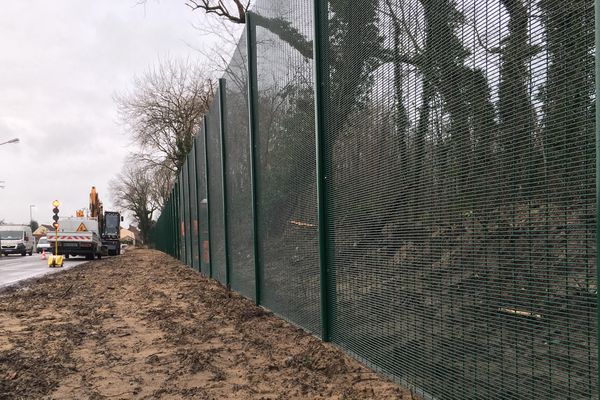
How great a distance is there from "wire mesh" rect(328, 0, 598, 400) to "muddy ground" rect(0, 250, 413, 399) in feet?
1.23

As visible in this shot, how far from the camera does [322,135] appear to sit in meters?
4.25

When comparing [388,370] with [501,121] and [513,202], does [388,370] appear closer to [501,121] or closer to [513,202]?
[513,202]

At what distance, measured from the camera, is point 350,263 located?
3721 millimetres

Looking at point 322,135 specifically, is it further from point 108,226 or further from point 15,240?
point 15,240

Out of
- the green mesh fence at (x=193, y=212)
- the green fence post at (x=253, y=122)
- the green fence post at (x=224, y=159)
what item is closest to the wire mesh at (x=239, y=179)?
the green fence post at (x=224, y=159)

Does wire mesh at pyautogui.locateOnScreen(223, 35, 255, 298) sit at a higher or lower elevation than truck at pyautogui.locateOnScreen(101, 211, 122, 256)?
higher

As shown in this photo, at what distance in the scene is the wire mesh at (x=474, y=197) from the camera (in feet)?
6.21

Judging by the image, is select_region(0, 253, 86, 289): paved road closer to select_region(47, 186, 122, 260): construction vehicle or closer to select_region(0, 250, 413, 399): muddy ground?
select_region(47, 186, 122, 260): construction vehicle

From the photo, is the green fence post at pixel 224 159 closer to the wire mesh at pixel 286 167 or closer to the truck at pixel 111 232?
the wire mesh at pixel 286 167

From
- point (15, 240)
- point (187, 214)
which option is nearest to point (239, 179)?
point (187, 214)

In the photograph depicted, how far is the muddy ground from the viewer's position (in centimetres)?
338

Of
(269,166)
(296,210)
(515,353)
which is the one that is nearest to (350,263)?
(296,210)

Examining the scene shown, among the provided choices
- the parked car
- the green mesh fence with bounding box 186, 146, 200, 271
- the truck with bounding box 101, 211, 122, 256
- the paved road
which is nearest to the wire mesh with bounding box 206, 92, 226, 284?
the green mesh fence with bounding box 186, 146, 200, 271

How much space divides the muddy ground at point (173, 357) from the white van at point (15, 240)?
32428 millimetres
